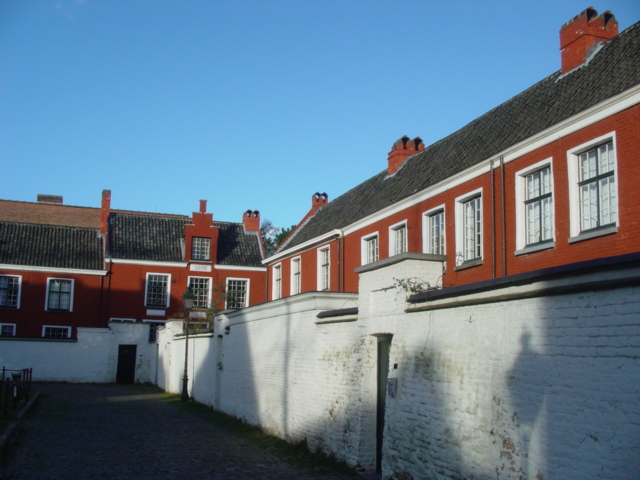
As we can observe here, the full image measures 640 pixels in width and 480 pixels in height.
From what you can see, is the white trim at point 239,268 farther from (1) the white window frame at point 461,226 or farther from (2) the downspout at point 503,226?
(2) the downspout at point 503,226

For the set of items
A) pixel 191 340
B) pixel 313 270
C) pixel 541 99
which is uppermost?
pixel 541 99

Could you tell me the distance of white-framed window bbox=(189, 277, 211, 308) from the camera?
40312mm

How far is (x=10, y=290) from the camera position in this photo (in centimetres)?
3694

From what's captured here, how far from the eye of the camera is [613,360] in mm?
5211

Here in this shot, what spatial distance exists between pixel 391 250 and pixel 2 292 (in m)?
26.0

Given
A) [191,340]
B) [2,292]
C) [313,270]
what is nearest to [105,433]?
[191,340]

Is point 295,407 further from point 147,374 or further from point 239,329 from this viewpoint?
point 147,374

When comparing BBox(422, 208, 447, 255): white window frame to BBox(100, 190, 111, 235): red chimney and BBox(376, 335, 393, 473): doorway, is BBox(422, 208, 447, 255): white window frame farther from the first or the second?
BBox(100, 190, 111, 235): red chimney

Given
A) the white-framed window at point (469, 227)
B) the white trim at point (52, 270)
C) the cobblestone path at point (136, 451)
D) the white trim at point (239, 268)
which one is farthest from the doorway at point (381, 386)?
the white trim at point (239, 268)

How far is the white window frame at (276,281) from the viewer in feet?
104

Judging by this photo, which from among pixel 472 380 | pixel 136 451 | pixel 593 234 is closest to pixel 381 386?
pixel 472 380

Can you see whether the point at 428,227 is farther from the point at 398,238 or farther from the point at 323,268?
the point at 323,268

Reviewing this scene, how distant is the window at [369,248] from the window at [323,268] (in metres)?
3.51

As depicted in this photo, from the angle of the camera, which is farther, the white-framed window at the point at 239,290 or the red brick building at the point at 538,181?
the white-framed window at the point at 239,290
